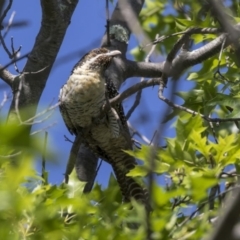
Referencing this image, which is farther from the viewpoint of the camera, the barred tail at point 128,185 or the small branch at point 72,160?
the barred tail at point 128,185

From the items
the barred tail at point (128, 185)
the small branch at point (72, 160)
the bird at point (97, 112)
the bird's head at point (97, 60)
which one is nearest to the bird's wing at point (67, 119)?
the bird at point (97, 112)

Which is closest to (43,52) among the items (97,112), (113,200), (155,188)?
(97,112)

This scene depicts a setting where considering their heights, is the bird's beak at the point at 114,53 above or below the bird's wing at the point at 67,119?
above

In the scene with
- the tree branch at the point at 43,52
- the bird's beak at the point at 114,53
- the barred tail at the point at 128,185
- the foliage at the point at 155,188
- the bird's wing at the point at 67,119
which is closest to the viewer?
the foliage at the point at 155,188

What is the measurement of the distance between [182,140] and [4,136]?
1716mm

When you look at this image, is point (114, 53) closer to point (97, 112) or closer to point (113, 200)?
point (97, 112)

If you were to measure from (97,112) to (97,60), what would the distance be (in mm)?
363

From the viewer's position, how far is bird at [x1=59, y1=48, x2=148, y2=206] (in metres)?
4.33

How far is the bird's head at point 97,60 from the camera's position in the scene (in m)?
4.23

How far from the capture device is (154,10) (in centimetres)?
521

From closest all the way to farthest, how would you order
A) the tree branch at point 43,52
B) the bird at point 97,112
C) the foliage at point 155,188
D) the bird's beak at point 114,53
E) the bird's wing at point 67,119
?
1. the foliage at point 155,188
2. the tree branch at point 43,52
3. the bird's beak at point 114,53
4. the bird at point 97,112
5. the bird's wing at point 67,119

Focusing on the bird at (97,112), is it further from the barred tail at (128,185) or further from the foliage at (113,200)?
the foliage at (113,200)

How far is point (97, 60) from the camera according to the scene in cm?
436

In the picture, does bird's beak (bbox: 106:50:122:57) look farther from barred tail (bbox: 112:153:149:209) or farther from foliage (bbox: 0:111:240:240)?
foliage (bbox: 0:111:240:240)
